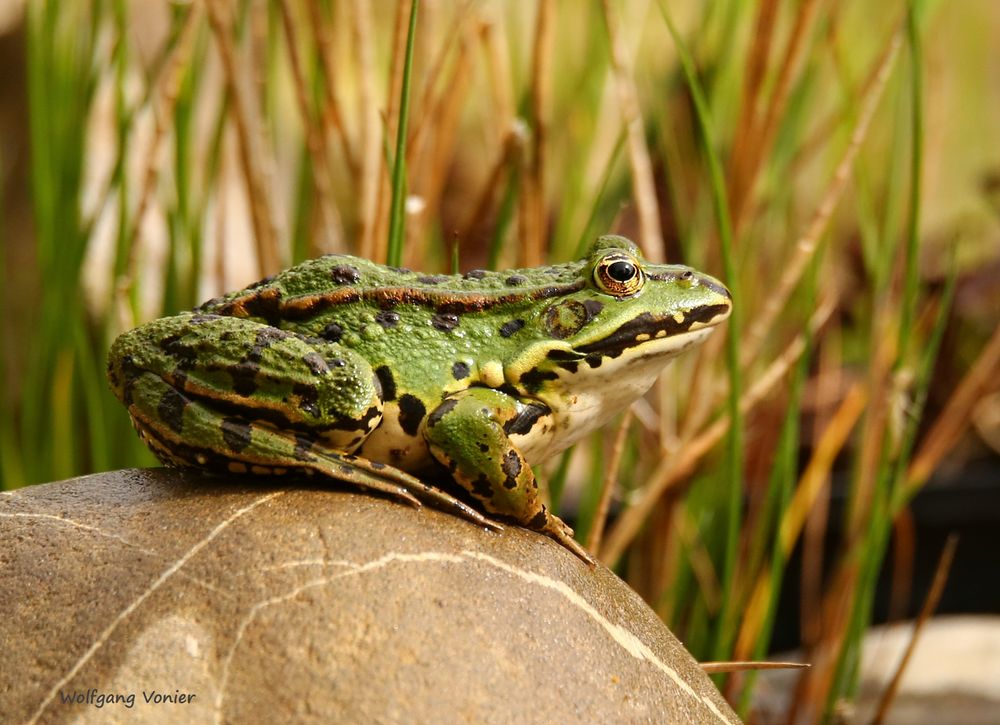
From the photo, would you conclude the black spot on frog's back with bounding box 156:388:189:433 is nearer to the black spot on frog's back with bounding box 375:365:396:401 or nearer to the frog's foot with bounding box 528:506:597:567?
the black spot on frog's back with bounding box 375:365:396:401

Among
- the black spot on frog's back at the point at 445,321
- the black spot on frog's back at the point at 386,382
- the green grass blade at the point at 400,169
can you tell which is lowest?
the black spot on frog's back at the point at 386,382

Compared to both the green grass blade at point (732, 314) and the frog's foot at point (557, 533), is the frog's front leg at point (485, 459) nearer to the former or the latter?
the frog's foot at point (557, 533)

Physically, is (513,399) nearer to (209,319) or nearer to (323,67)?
(209,319)

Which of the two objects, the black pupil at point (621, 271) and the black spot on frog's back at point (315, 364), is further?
the black pupil at point (621, 271)

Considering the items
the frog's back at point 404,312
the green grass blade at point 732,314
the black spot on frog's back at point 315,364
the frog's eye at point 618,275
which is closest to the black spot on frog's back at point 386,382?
the frog's back at point 404,312

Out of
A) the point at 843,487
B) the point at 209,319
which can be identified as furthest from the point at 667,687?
the point at 843,487

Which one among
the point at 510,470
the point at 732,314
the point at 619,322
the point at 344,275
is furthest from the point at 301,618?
the point at 732,314

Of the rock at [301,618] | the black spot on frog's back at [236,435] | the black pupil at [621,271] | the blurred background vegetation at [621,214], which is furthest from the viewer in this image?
the blurred background vegetation at [621,214]
